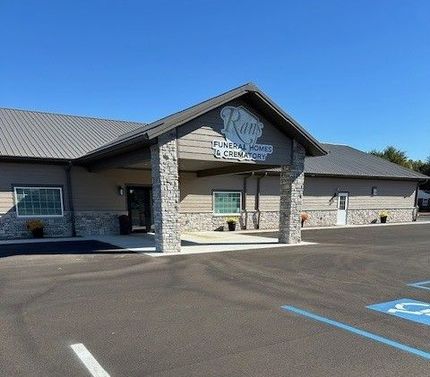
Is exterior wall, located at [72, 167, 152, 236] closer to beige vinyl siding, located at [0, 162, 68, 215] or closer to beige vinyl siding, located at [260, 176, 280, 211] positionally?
beige vinyl siding, located at [0, 162, 68, 215]

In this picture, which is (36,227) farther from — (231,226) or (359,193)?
(359,193)

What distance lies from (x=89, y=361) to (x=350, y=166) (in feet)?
80.1

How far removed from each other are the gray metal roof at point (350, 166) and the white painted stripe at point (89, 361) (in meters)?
18.6

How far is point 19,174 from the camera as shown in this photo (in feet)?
46.5

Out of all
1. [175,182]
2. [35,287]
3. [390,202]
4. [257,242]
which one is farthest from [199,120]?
[390,202]

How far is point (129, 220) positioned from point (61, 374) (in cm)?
1326

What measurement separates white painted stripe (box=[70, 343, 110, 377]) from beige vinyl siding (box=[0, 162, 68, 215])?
471 inches

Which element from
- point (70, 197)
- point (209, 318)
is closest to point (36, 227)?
point (70, 197)

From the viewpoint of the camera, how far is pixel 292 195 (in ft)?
43.9

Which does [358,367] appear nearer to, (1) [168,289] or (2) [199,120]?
(1) [168,289]

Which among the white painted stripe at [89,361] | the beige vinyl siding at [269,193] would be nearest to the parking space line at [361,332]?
Answer: the white painted stripe at [89,361]

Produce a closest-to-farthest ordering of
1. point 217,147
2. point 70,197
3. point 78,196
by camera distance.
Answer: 1. point 217,147
2. point 70,197
3. point 78,196

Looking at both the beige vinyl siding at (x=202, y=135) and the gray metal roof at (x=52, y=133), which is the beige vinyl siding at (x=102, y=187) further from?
the beige vinyl siding at (x=202, y=135)

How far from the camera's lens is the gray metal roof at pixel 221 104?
10.1 metres
